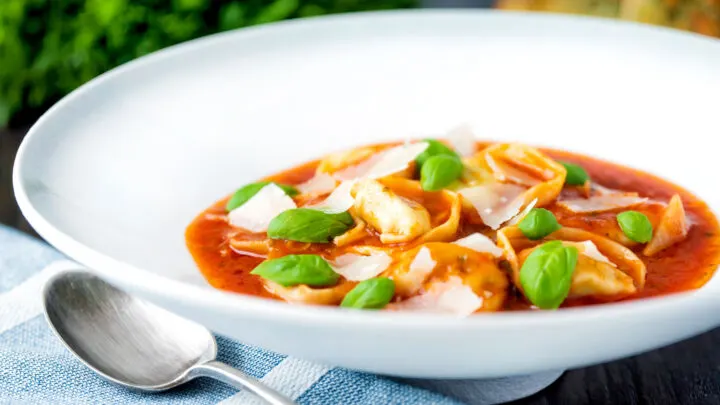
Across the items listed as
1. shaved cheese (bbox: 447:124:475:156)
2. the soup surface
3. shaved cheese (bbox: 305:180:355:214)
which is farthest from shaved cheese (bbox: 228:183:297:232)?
shaved cheese (bbox: 447:124:475:156)

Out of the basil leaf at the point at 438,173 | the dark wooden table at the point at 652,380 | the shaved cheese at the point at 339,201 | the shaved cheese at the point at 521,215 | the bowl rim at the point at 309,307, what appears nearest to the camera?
the bowl rim at the point at 309,307

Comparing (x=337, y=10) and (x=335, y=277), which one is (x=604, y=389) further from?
(x=337, y=10)

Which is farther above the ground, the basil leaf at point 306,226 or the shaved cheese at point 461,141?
the shaved cheese at point 461,141

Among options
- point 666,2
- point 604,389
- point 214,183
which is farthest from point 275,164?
point 666,2

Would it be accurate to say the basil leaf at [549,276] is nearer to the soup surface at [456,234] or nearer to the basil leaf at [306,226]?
the soup surface at [456,234]

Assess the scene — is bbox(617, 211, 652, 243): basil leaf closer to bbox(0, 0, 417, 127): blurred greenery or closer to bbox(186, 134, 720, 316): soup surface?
bbox(186, 134, 720, 316): soup surface

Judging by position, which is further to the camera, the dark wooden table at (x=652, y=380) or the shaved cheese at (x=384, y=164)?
the shaved cheese at (x=384, y=164)

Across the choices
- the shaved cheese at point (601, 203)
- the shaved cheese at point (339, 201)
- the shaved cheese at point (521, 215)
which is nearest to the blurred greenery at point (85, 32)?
the shaved cheese at point (339, 201)
